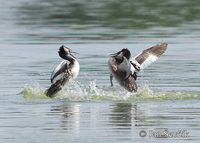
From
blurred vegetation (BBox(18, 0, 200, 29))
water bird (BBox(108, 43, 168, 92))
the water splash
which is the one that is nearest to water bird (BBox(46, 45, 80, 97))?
the water splash

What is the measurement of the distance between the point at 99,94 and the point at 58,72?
1184 millimetres

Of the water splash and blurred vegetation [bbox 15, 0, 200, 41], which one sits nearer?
the water splash

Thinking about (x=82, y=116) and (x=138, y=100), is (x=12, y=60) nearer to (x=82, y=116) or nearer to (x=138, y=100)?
(x=138, y=100)

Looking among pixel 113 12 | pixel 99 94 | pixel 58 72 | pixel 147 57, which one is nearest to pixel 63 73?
pixel 58 72

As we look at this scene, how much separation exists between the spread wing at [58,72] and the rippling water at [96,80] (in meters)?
0.31

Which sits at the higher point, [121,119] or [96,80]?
[96,80]

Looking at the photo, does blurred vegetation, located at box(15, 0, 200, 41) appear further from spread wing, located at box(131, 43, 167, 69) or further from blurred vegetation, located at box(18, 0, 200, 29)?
spread wing, located at box(131, 43, 167, 69)

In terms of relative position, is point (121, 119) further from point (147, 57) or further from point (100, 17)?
point (100, 17)

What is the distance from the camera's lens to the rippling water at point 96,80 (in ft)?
40.0

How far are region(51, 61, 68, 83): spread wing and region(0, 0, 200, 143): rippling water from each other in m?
0.31

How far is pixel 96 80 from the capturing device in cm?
1805

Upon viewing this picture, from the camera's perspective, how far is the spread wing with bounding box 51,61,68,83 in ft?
53.6

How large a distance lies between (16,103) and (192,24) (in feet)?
59.7

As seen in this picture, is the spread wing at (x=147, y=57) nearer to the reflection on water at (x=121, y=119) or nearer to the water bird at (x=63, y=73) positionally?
the water bird at (x=63, y=73)
